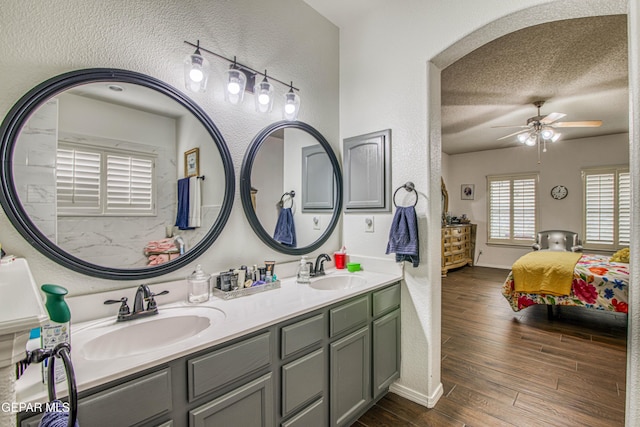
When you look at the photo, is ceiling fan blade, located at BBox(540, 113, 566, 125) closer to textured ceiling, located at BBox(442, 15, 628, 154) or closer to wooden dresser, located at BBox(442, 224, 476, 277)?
textured ceiling, located at BBox(442, 15, 628, 154)

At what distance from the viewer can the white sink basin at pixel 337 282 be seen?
7.01ft

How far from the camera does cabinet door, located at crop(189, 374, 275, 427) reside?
3.51 ft

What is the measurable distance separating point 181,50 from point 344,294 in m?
1.64

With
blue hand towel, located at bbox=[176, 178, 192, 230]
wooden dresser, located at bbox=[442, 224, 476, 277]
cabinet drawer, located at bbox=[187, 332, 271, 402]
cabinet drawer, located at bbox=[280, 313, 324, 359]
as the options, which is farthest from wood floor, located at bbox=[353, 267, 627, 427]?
wooden dresser, located at bbox=[442, 224, 476, 277]

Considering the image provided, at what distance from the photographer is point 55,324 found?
0.82 m

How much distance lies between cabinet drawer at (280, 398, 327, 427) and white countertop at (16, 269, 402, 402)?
494 millimetres

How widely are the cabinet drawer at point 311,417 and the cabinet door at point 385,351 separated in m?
0.50

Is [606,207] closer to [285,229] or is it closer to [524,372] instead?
[524,372]

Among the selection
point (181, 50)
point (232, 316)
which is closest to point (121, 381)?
point (232, 316)

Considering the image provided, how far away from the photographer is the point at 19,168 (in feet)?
3.77

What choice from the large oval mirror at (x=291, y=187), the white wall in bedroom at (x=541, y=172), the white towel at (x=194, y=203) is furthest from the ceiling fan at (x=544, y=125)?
the white towel at (x=194, y=203)

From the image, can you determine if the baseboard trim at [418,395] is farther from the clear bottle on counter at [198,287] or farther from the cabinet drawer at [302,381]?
the clear bottle on counter at [198,287]

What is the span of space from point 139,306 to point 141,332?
0.12m

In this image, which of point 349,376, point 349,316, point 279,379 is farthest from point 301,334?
point 349,376
